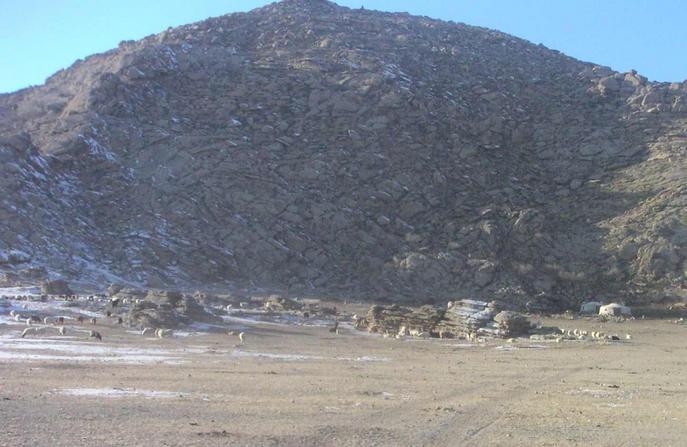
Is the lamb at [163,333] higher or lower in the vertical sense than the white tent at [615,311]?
lower

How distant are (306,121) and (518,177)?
42.9 ft

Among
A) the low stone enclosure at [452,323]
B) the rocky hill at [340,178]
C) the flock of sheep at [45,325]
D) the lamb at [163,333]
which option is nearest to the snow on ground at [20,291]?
the rocky hill at [340,178]

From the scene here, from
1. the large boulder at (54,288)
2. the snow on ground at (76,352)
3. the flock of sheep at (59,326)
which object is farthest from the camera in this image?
the large boulder at (54,288)

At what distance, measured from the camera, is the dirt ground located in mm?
8484

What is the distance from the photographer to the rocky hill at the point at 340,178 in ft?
109

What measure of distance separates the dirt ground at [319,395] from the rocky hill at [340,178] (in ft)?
43.7

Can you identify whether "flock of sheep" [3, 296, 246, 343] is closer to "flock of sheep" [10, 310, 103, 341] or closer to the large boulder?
"flock of sheep" [10, 310, 103, 341]

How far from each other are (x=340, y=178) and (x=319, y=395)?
93.9 ft

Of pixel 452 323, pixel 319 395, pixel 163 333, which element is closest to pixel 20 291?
pixel 163 333

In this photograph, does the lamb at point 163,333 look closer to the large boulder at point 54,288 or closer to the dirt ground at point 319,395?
the dirt ground at point 319,395

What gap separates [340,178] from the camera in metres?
39.6

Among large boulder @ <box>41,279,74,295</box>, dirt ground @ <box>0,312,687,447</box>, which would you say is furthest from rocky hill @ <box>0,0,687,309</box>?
dirt ground @ <box>0,312,687,447</box>

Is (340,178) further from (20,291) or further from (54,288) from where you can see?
(20,291)

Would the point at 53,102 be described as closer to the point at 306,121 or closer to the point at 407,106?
the point at 306,121
